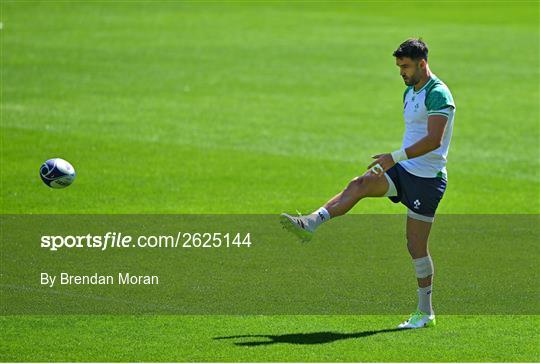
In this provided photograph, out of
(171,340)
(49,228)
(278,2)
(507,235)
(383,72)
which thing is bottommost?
(171,340)

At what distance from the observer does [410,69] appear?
11.8 m

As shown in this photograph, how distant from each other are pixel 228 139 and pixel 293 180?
4.00 meters

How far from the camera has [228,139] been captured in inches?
975

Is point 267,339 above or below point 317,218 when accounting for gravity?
below

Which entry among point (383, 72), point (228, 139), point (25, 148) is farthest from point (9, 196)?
point (383, 72)

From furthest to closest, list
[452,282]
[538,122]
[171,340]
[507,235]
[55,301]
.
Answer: [538,122]
[507,235]
[452,282]
[55,301]
[171,340]

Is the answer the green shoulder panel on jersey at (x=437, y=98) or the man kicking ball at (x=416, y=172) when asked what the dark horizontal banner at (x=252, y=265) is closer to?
the man kicking ball at (x=416, y=172)

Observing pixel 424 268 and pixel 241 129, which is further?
pixel 241 129

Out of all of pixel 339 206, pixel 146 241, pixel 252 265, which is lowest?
pixel 339 206

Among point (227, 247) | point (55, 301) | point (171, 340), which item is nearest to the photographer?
point (171, 340)

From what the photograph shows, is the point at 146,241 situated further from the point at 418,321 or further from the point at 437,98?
the point at 437,98

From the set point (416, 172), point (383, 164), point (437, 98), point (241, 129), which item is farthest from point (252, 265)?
point (241, 129)

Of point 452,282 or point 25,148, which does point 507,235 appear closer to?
point 452,282

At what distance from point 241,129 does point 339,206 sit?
1434 cm
